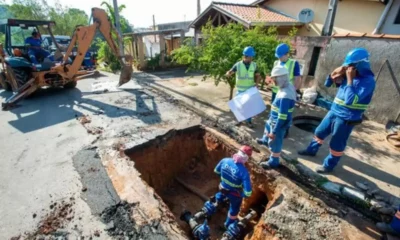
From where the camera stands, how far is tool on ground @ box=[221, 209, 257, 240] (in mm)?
3211

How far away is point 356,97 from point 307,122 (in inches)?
109

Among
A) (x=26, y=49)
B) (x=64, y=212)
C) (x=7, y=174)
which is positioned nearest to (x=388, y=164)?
(x=64, y=212)

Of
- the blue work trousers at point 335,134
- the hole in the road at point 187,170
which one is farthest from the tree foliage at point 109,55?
the blue work trousers at point 335,134

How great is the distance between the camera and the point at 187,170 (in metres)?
5.06

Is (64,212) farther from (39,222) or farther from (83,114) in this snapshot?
Answer: (83,114)

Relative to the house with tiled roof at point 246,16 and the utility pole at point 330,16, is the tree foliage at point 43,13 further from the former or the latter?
the utility pole at point 330,16

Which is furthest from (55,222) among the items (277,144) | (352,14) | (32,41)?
(352,14)

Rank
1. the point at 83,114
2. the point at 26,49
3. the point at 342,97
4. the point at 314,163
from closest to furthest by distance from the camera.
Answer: the point at 342,97 → the point at 314,163 → the point at 83,114 → the point at 26,49

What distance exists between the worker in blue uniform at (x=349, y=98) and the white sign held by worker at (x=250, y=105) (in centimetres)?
114

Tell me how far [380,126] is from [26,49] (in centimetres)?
1122

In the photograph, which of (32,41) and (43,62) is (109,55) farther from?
(43,62)

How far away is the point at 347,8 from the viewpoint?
9.38 metres

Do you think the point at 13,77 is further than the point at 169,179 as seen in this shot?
Yes

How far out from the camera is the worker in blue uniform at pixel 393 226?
250 centimetres
